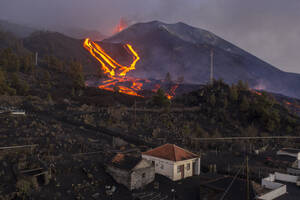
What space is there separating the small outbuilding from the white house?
168 cm

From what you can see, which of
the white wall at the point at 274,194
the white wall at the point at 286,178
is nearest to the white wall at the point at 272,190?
the white wall at the point at 274,194

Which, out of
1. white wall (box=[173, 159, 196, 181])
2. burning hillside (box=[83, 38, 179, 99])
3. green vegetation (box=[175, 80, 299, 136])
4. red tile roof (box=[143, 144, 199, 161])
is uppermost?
burning hillside (box=[83, 38, 179, 99])

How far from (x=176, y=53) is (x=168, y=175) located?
17612cm

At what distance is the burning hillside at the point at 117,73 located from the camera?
9981cm

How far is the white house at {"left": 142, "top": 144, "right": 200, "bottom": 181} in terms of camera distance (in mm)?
21859

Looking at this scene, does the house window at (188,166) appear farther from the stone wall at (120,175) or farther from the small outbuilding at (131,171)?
the stone wall at (120,175)

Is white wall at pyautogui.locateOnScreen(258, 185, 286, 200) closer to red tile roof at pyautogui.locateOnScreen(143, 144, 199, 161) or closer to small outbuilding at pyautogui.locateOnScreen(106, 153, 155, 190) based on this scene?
red tile roof at pyautogui.locateOnScreen(143, 144, 199, 161)

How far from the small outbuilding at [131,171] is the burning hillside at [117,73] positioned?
227 ft

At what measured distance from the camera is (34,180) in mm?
16547

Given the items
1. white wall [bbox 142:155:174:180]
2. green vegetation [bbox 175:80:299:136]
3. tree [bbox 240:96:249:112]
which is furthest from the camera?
tree [bbox 240:96:249:112]

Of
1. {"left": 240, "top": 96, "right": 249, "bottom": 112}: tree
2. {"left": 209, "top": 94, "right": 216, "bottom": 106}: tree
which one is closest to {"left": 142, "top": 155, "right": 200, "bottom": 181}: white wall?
{"left": 209, "top": 94, "right": 216, "bottom": 106}: tree

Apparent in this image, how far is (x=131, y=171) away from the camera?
746 inches

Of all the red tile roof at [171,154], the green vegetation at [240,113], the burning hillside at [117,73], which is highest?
the burning hillside at [117,73]

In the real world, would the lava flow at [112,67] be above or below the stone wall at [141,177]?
above
